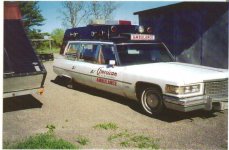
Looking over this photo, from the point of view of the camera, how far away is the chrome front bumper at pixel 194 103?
16.9 feet

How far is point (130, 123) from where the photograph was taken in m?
5.53

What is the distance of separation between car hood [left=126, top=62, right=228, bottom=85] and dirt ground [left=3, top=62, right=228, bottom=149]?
34.0 inches

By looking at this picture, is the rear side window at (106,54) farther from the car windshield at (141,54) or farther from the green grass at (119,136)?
the green grass at (119,136)

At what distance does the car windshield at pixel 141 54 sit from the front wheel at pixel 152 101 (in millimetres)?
931

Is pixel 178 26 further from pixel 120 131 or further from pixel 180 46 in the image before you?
pixel 120 131

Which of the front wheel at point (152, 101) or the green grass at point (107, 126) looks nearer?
the green grass at point (107, 126)

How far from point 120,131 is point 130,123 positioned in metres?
0.47

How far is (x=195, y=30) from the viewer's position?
38.1 ft

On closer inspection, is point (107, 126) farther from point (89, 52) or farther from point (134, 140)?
point (89, 52)

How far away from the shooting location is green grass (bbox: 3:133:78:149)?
14.1 feet

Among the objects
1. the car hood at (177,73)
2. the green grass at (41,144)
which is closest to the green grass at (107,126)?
the green grass at (41,144)

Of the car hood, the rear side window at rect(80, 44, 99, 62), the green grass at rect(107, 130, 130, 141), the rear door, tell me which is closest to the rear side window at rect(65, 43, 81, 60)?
the rear side window at rect(80, 44, 99, 62)

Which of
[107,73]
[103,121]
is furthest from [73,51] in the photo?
[103,121]

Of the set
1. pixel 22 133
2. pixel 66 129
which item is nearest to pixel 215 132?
pixel 66 129
